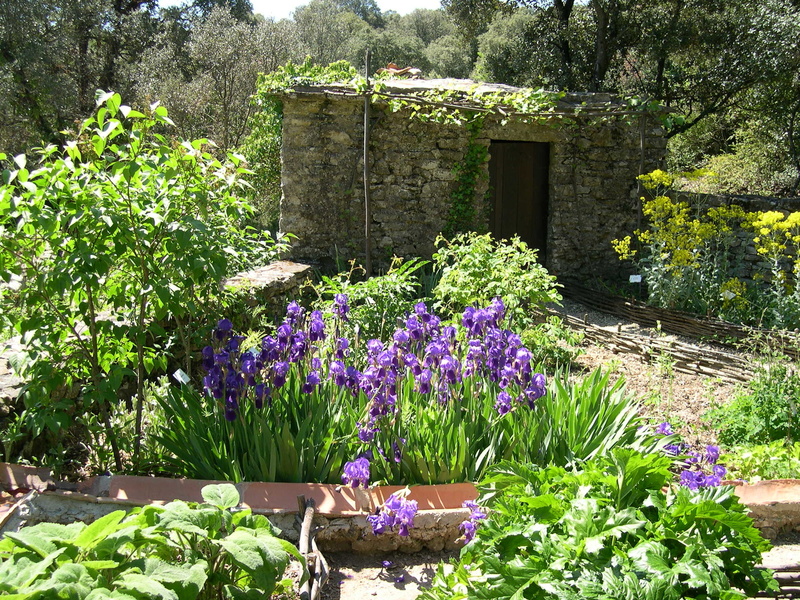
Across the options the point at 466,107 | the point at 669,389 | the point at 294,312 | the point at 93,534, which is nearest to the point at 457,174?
the point at 466,107

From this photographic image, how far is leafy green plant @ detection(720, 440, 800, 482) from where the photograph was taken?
133 inches

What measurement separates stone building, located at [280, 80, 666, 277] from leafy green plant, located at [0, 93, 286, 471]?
16.2 feet

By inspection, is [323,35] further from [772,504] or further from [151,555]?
[151,555]

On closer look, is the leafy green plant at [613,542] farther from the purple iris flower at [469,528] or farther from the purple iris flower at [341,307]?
the purple iris flower at [341,307]

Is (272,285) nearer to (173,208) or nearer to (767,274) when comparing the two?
(173,208)

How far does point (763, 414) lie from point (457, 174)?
495 cm

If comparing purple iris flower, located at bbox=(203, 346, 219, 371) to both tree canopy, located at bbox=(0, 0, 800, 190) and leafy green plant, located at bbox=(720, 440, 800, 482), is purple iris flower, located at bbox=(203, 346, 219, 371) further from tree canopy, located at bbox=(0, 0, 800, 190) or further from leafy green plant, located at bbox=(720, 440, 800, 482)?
tree canopy, located at bbox=(0, 0, 800, 190)

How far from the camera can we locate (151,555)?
201 centimetres

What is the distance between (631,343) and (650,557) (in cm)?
466

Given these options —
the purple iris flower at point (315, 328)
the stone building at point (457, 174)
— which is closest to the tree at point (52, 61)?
the stone building at point (457, 174)

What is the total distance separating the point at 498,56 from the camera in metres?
14.2

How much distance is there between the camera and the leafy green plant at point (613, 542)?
5.81 feet

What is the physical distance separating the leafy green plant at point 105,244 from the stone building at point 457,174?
4947 mm

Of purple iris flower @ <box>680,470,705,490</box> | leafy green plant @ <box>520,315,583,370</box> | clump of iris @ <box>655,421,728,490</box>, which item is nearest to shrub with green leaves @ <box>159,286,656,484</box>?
clump of iris @ <box>655,421,728,490</box>
